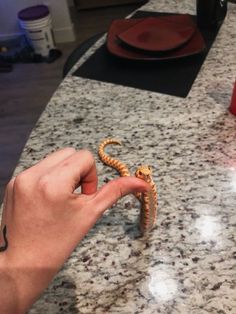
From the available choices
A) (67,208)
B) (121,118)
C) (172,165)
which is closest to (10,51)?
(121,118)

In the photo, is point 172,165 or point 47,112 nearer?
point 172,165

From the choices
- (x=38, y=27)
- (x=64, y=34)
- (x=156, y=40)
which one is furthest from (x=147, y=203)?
(x=64, y=34)

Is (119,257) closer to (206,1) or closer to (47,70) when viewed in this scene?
(206,1)

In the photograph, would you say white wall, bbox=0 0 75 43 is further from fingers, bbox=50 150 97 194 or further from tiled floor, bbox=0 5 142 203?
fingers, bbox=50 150 97 194

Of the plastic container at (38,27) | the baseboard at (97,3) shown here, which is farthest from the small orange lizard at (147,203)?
the baseboard at (97,3)

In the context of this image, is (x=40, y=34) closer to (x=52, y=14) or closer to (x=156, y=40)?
(x=52, y=14)

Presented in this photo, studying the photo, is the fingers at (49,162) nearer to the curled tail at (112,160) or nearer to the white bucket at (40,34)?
the curled tail at (112,160)

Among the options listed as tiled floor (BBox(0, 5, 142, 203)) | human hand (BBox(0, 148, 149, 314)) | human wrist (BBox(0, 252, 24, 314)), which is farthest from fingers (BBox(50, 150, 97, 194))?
tiled floor (BBox(0, 5, 142, 203))
